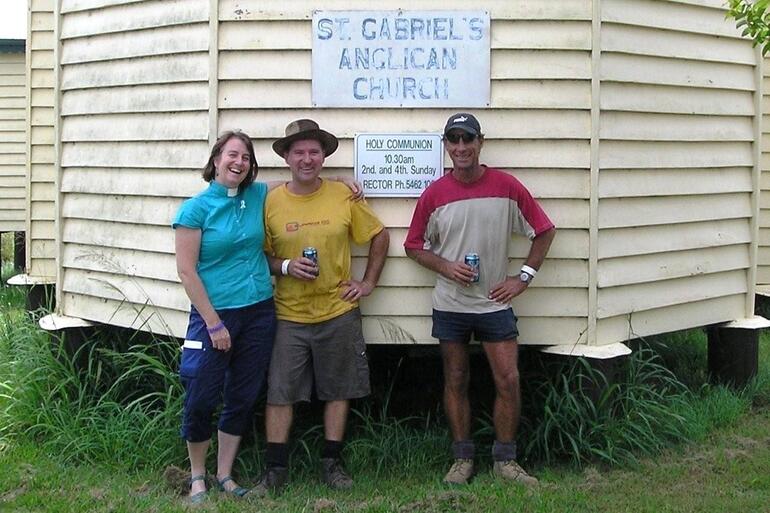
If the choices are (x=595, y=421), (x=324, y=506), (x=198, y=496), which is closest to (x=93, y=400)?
(x=198, y=496)

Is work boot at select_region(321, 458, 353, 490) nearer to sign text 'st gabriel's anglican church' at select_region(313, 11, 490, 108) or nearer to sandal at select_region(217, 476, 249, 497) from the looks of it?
sandal at select_region(217, 476, 249, 497)

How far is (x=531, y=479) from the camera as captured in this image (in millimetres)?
5355

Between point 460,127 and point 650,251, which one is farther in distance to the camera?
point 650,251

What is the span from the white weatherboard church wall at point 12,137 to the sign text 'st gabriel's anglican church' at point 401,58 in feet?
29.6

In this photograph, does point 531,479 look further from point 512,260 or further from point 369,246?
point 369,246

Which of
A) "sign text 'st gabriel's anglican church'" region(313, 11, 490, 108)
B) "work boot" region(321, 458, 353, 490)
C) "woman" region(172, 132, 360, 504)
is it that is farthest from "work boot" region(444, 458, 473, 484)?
"sign text 'st gabriel's anglican church'" region(313, 11, 490, 108)

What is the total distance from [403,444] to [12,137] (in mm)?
9756

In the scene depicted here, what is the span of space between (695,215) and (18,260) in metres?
11.4

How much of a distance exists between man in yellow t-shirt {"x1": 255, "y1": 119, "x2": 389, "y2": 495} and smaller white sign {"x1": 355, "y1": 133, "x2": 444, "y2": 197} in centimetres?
22

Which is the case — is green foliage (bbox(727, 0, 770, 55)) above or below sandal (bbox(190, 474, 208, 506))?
above

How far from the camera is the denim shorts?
541cm

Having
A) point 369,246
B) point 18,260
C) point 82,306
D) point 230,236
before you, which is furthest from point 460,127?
point 18,260

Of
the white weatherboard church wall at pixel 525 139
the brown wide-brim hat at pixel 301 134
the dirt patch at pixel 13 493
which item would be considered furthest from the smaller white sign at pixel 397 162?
the dirt patch at pixel 13 493

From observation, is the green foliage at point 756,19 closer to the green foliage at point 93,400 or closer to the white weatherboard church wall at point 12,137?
the green foliage at point 93,400
